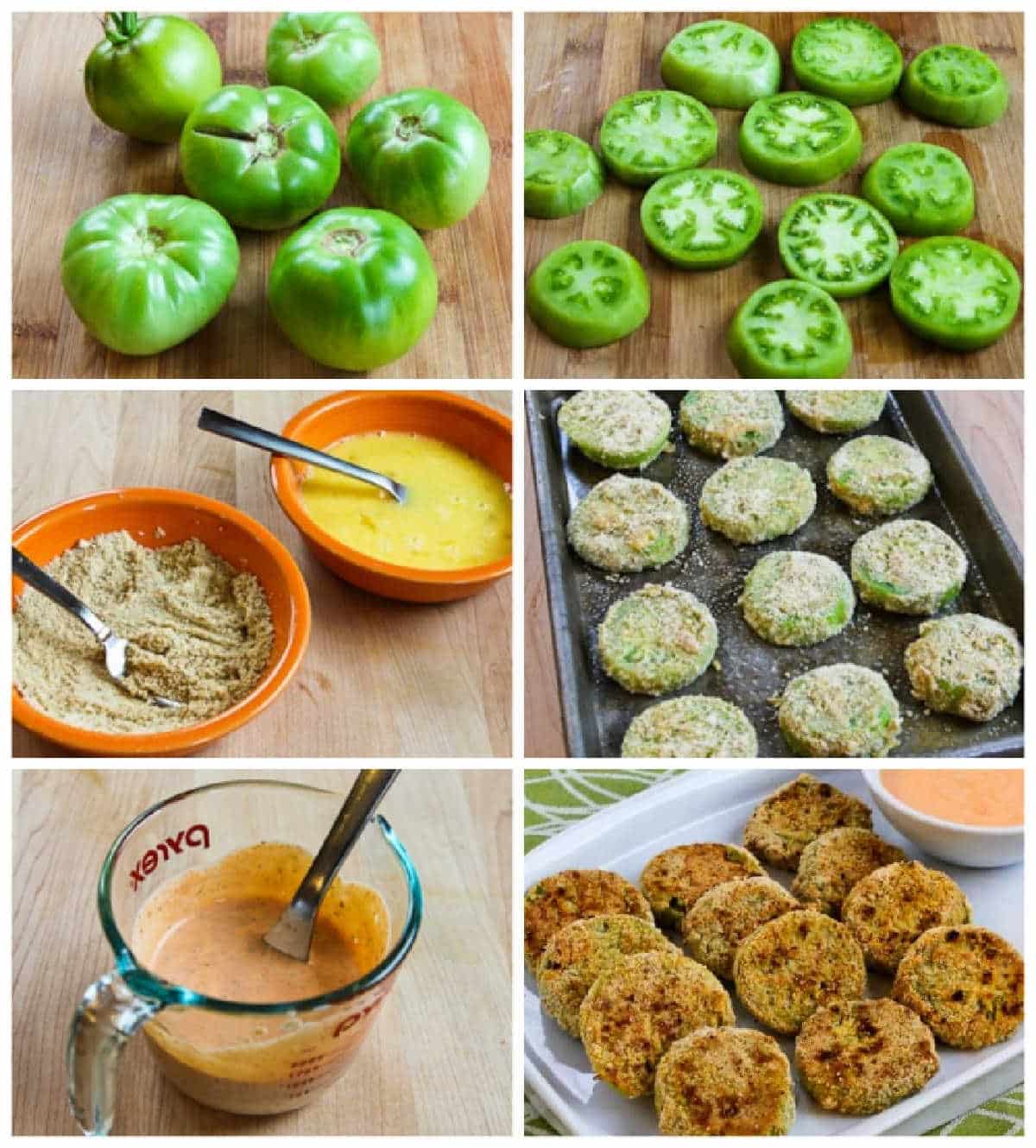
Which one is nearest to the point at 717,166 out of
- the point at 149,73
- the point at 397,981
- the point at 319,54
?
the point at 319,54

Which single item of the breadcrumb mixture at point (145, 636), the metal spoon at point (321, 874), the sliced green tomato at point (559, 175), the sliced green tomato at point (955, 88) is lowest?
the metal spoon at point (321, 874)

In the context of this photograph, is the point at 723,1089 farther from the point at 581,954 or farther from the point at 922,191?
the point at 922,191

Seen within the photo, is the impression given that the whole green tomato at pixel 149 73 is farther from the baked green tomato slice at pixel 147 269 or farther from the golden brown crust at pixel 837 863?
the golden brown crust at pixel 837 863

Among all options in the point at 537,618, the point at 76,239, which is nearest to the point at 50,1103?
the point at 537,618

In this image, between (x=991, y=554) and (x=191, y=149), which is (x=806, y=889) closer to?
(x=991, y=554)

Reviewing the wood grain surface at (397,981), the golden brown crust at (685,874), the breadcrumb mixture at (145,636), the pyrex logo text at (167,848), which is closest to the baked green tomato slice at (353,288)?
the breadcrumb mixture at (145,636)

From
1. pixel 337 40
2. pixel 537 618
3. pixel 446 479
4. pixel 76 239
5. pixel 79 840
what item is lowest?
pixel 79 840

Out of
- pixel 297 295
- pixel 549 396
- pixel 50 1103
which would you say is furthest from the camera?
pixel 549 396
